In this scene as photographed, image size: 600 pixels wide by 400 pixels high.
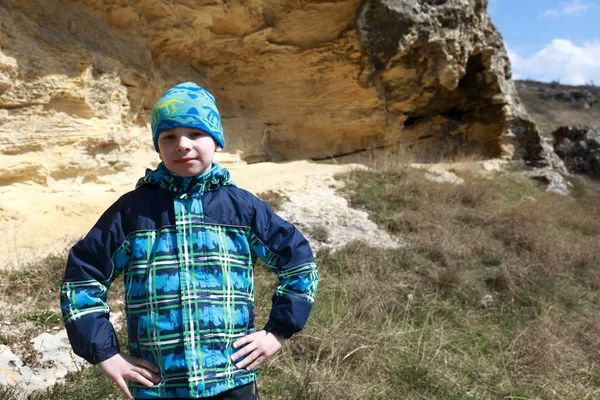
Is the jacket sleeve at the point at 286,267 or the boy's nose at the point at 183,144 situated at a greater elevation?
the boy's nose at the point at 183,144

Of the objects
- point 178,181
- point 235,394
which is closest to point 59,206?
point 178,181

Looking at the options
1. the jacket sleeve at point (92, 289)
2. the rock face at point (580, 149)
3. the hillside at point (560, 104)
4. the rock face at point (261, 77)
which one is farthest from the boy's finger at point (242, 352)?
the hillside at point (560, 104)

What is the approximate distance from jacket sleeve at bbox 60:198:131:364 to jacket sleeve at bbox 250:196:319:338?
0.41m

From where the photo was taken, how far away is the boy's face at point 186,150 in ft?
4.55

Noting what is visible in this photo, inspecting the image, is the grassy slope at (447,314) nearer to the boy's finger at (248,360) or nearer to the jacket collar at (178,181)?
the boy's finger at (248,360)

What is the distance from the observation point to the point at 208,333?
1.34 metres

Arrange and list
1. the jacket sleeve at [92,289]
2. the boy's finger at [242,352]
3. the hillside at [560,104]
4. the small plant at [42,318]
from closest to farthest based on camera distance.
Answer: the jacket sleeve at [92,289]
the boy's finger at [242,352]
the small plant at [42,318]
the hillside at [560,104]

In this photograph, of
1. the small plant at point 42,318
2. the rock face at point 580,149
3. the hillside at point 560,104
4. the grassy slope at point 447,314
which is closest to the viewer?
the grassy slope at point 447,314

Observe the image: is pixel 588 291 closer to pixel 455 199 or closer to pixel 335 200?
pixel 455 199

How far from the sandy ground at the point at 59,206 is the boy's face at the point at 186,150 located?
10.4 ft

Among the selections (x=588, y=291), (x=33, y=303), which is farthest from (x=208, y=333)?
(x=588, y=291)

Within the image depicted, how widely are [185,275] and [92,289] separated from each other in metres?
0.26

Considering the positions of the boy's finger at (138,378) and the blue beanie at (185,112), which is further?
the blue beanie at (185,112)

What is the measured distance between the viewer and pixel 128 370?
129 cm
